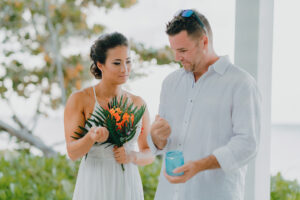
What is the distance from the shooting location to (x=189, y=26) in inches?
59.4

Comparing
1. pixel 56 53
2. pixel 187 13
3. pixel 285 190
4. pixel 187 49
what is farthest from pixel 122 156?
pixel 56 53

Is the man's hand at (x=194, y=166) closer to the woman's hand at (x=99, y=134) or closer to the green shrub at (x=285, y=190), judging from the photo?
the woman's hand at (x=99, y=134)

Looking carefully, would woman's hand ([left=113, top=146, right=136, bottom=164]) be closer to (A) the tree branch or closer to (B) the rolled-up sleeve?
(B) the rolled-up sleeve

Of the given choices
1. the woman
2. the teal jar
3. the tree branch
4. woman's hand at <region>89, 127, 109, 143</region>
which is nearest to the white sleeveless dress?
the woman

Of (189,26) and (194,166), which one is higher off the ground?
(189,26)

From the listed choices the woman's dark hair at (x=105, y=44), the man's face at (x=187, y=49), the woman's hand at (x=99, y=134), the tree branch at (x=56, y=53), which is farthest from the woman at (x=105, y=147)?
the tree branch at (x=56, y=53)

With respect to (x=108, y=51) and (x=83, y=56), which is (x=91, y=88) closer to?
(x=108, y=51)

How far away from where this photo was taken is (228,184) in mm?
1520

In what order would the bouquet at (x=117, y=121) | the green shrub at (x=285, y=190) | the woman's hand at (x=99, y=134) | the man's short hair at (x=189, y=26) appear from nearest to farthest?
1. the man's short hair at (x=189, y=26)
2. the woman's hand at (x=99, y=134)
3. the bouquet at (x=117, y=121)
4. the green shrub at (x=285, y=190)

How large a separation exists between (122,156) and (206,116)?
0.64m

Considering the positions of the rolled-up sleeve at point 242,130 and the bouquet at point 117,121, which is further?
the bouquet at point 117,121

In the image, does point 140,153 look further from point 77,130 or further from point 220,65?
point 220,65

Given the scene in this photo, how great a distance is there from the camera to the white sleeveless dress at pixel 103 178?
198 centimetres

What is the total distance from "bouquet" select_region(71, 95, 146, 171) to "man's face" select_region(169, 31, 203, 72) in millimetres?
529
